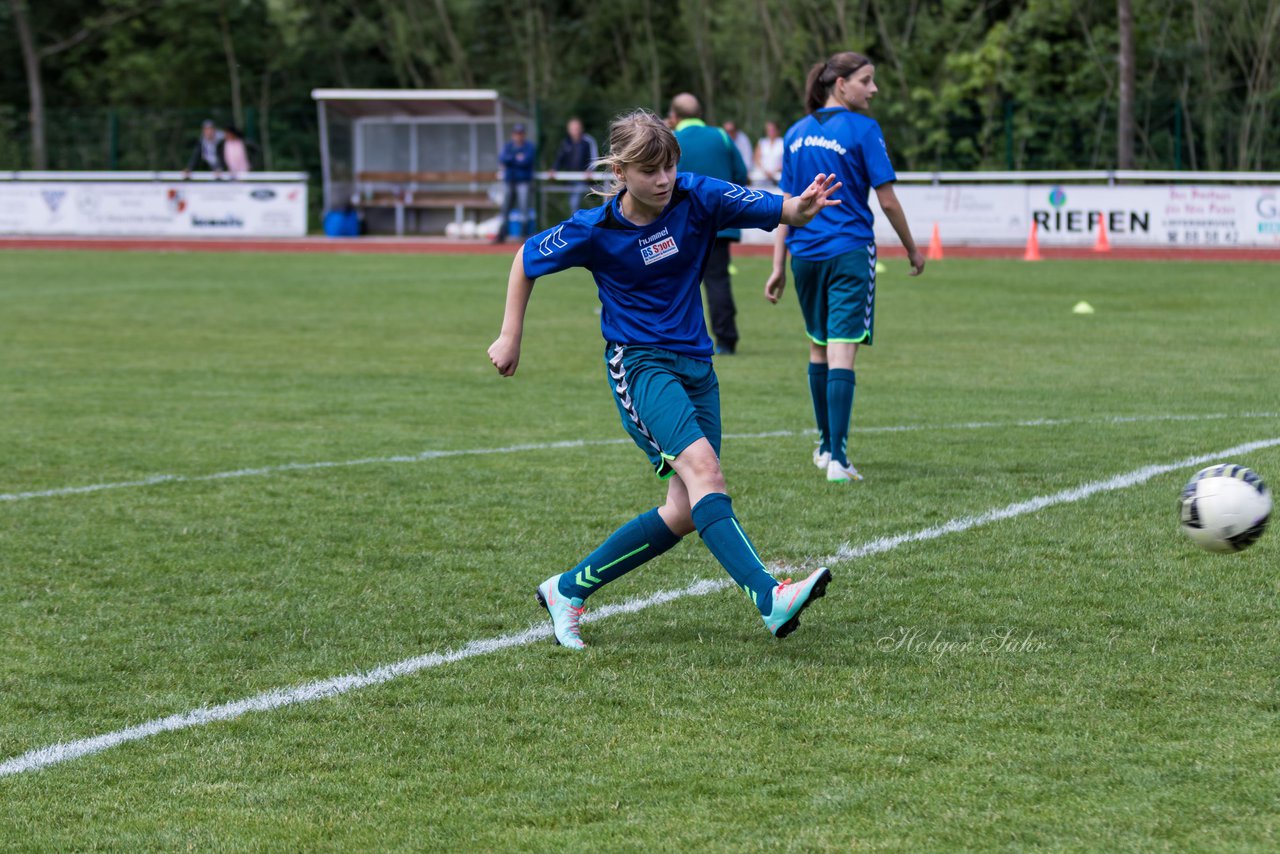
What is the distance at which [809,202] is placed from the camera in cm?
489

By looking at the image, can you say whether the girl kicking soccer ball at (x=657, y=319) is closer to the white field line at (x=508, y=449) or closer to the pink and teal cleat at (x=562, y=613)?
the pink and teal cleat at (x=562, y=613)

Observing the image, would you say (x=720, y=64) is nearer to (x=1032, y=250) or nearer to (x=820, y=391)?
(x=1032, y=250)

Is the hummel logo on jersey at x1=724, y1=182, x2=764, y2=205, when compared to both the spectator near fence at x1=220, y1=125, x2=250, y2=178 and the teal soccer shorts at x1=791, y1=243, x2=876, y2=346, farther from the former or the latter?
the spectator near fence at x1=220, y1=125, x2=250, y2=178

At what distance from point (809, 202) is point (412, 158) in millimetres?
29715

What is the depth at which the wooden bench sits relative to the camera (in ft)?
108

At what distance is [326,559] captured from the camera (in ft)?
20.0

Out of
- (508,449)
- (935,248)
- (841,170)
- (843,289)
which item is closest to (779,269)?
(843,289)

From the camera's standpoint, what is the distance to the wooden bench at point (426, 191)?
33.0m

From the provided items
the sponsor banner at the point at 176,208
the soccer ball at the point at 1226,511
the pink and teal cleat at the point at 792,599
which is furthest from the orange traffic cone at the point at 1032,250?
the pink and teal cleat at the point at 792,599

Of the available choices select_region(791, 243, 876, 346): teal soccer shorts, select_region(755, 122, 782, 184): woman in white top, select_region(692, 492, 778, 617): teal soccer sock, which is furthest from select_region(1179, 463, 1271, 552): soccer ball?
select_region(755, 122, 782, 184): woman in white top

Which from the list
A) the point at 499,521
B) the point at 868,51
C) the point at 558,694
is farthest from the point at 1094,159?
the point at 558,694

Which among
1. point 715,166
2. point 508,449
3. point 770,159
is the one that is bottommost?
point 508,449

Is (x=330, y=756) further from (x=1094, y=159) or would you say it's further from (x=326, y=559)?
(x=1094, y=159)

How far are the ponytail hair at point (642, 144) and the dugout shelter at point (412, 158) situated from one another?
28.2m
